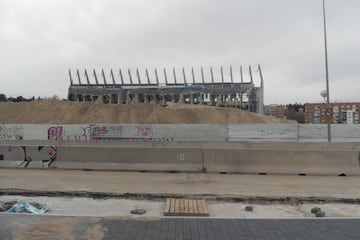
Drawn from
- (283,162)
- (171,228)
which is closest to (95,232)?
(171,228)

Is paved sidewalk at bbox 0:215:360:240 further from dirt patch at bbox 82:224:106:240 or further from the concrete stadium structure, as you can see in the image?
the concrete stadium structure

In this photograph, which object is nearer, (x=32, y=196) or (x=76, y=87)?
(x=32, y=196)

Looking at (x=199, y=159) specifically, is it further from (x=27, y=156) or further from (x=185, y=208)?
(x=27, y=156)

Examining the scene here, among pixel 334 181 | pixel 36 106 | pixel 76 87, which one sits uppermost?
pixel 76 87

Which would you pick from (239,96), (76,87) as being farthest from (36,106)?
(239,96)

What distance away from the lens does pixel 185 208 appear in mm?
7746

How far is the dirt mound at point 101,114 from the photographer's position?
61.7m

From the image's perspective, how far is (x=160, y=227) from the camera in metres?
6.37

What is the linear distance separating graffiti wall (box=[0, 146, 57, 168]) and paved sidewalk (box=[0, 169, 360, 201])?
51 cm

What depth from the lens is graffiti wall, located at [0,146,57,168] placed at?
45.9ft

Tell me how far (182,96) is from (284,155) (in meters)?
91.2

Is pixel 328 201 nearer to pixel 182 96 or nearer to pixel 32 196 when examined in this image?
pixel 32 196

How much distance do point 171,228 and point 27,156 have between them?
959 centimetres

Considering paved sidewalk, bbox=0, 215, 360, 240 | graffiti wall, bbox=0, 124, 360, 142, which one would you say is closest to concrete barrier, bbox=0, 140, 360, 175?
paved sidewalk, bbox=0, 215, 360, 240
